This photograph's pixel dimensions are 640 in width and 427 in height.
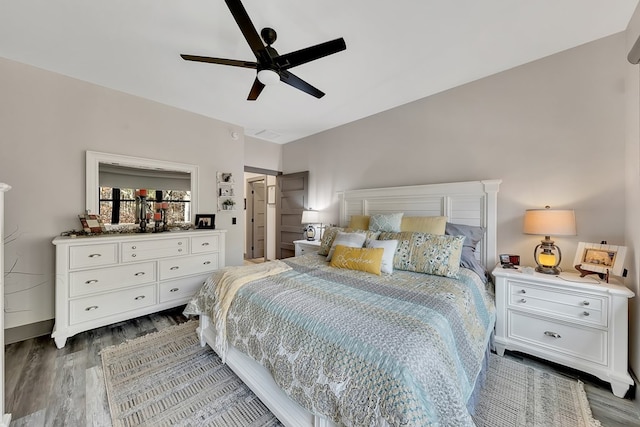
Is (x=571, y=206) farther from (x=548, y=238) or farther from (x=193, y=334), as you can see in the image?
(x=193, y=334)

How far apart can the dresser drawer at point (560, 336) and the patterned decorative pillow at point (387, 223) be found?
122 centimetres

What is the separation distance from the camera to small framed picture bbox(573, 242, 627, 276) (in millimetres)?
1777

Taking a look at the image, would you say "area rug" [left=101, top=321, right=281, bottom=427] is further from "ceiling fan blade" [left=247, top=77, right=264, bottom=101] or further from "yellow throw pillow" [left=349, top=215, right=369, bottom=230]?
"ceiling fan blade" [left=247, top=77, right=264, bottom=101]

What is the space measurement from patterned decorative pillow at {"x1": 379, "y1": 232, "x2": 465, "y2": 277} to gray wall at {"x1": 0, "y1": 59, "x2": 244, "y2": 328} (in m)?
3.30

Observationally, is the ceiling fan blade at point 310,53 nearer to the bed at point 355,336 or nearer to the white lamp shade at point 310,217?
the bed at point 355,336

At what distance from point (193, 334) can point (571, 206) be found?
3730 millimetres

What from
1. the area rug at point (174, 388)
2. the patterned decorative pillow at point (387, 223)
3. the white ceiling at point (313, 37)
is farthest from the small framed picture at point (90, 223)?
the patterned decorative pillow at point (387, 223)

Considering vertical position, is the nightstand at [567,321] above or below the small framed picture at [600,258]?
below

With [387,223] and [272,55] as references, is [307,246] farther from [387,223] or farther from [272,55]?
[272,55]

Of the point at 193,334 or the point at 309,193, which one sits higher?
the point at 309,193

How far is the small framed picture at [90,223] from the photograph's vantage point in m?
2.53

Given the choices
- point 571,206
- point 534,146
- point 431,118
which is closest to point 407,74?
point 431,118

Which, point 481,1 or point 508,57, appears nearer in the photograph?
point 481,1

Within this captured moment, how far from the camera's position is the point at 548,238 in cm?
213
